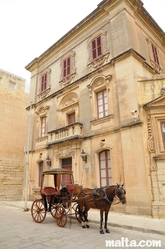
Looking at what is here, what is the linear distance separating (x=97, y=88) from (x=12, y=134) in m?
13.5

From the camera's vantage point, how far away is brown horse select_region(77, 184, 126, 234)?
569cm

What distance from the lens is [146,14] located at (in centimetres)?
1335

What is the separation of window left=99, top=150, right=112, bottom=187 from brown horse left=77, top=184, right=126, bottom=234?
11.7 ft

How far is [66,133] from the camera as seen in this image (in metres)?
12.5

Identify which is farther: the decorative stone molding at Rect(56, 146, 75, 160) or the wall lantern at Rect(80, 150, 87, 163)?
the decorative stone molding at Rect(56, 146, 75, 160)

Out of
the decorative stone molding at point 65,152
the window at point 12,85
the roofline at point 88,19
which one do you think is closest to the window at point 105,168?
the decorative stone molding at point 65,152

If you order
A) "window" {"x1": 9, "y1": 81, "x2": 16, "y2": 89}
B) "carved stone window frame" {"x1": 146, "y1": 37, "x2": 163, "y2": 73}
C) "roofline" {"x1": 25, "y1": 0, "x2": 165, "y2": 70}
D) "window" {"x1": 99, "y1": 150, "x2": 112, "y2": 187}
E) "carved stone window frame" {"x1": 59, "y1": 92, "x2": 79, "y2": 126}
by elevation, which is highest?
"roofline" {"x1": 25, "y1": 0, "x2": 165, "y2": 70}

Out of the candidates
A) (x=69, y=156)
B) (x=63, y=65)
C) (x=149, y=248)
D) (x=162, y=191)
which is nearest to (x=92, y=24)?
(x=63, y=65)

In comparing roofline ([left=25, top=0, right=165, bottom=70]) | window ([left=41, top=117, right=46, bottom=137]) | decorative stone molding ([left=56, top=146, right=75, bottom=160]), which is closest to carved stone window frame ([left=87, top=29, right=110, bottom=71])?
roofline ([left=25, top=0, right=165, bottom=70])

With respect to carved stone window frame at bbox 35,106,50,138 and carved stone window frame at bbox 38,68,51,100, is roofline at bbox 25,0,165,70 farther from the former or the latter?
carved stone window frame at bbox 35,106,50,138

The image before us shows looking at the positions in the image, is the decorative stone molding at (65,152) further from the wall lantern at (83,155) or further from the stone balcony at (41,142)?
the stone balcony at (41,142)

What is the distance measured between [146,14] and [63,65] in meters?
7.55

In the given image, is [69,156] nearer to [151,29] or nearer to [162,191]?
[162,191]

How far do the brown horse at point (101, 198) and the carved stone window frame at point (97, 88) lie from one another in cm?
564
